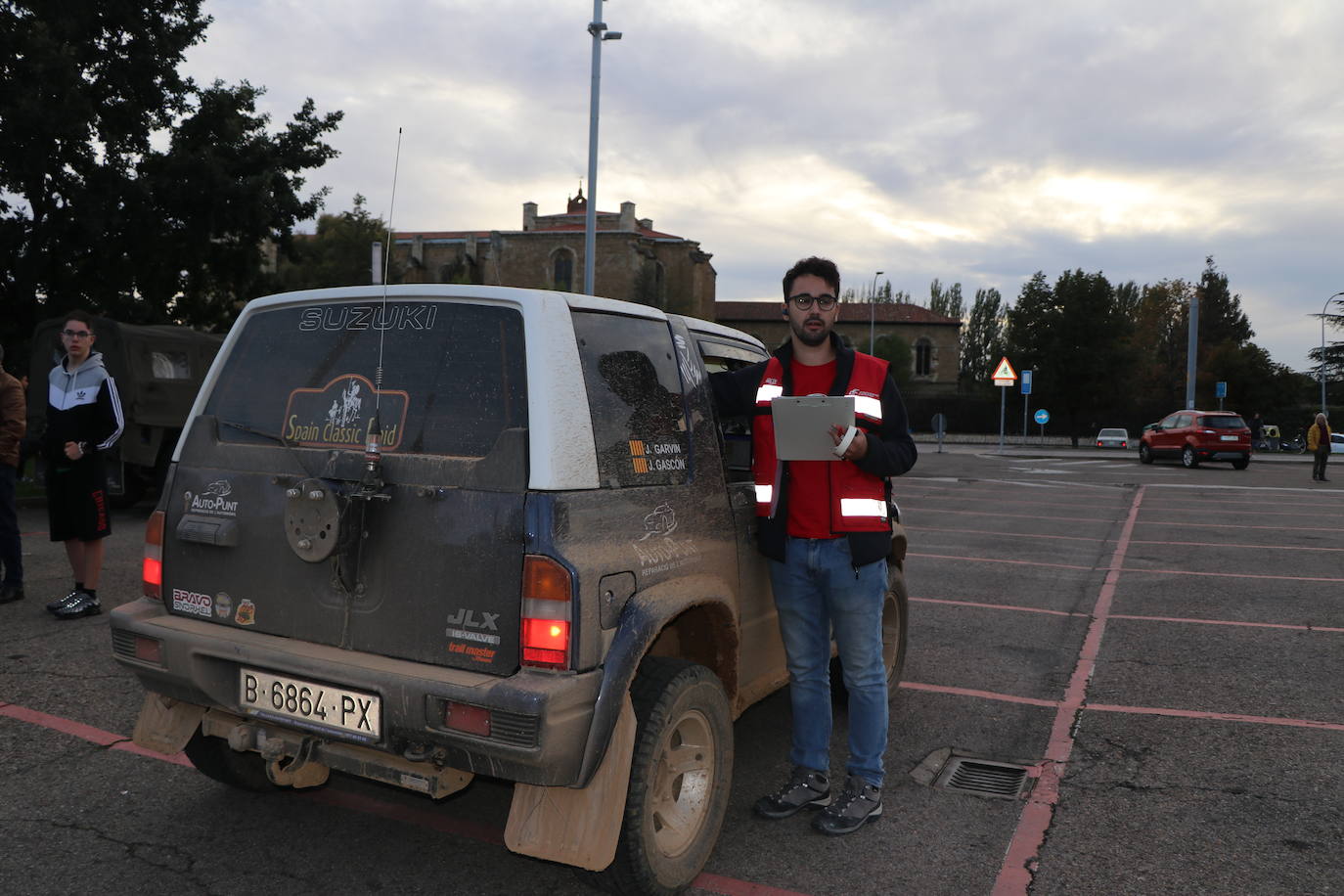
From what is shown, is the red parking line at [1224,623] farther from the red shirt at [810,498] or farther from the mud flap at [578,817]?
the mud flap at [578,817]

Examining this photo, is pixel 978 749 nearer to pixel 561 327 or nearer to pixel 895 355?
pixel 561 327

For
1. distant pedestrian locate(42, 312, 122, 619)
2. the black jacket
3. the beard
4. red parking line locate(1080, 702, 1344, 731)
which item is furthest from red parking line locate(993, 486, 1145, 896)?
distant pedestrian locate(42, 312, 122, 619)

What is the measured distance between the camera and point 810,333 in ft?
11.2

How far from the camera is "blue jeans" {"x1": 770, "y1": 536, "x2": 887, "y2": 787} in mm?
3414

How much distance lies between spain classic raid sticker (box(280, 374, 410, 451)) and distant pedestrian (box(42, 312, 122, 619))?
384 centimetres

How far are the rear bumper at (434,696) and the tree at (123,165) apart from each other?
15.8 meters

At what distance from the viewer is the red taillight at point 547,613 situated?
2498 mm

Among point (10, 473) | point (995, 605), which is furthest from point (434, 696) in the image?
point (995, 605)

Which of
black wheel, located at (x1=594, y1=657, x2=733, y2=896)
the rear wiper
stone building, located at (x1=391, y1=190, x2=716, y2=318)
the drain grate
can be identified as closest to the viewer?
black wheel, located at (x1=594, y1=657, x2=733, y2=896)

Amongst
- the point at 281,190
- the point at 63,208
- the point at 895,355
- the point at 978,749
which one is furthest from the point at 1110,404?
the point at 978,749

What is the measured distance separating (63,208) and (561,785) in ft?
59.7

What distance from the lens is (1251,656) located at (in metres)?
6.20

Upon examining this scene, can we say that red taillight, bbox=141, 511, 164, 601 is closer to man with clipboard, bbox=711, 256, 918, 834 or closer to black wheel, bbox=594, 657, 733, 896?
black wheel, bbox=594, 657, 733, 896

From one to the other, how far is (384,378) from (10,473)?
201 inches
